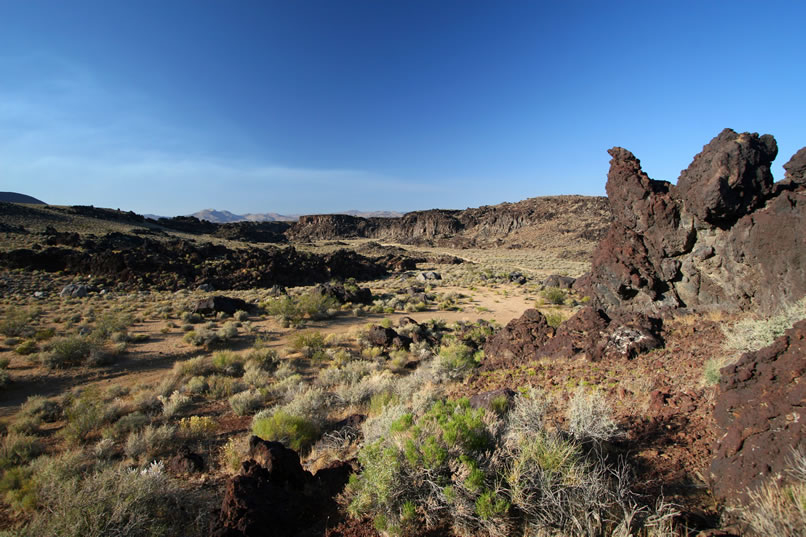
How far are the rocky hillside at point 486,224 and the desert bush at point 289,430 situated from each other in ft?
172

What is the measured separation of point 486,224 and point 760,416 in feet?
243

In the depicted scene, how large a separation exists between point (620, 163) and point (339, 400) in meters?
10.6

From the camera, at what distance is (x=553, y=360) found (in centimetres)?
690

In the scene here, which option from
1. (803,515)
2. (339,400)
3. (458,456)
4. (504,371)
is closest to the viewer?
(803,515)

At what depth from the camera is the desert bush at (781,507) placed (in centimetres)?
205

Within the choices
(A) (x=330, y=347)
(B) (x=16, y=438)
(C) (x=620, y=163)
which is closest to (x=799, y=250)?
(C) (x=620, y=163)

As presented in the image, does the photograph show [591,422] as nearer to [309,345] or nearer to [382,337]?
[382,337]

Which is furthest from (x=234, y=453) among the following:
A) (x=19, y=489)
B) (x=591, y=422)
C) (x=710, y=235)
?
(x=710, y=235)

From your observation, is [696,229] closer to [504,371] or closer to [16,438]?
[504,371]

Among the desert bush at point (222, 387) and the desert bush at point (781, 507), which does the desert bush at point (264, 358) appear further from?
the desert bush at point (781, 507)

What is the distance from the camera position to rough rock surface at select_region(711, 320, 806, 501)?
2582 mm

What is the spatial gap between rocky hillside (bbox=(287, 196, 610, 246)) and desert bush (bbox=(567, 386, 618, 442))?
169 ft

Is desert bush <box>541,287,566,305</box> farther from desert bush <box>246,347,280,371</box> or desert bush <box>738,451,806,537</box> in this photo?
desert bush <box>738,451,806,537</box>

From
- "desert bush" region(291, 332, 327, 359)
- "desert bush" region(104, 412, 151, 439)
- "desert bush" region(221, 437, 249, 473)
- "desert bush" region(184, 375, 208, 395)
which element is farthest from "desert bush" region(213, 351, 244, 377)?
"desert bush" region(221, 437, 249, 473)
